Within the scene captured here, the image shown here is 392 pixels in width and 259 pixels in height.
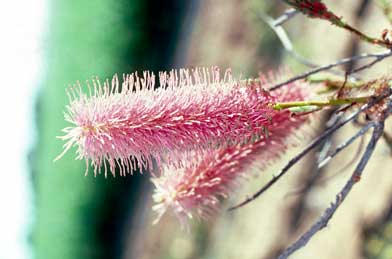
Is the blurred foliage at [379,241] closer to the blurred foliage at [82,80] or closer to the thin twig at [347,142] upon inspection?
the thin twig at [347,142]

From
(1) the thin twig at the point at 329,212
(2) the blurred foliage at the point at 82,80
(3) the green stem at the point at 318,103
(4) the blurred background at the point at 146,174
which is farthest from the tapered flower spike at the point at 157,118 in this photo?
(2) the blurred foliage at the point at 82,80

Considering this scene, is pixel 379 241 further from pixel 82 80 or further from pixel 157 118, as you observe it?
pixel 82 80

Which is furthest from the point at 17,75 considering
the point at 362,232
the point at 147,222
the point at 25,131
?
the point at 362,232

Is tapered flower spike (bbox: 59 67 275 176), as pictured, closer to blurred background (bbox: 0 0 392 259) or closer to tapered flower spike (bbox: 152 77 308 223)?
tapered flower spike (bbox: 152 77 308 223)

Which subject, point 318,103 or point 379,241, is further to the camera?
point 379,241

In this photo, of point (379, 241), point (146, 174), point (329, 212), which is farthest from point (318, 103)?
point (146, 174)
